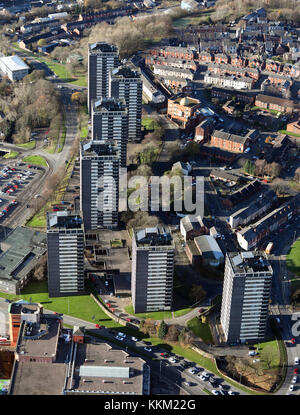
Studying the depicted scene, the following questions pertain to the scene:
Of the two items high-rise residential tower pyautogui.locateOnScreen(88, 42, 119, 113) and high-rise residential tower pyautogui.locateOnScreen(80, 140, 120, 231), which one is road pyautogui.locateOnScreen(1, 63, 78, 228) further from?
high-rise residential tower pyautogui.locateOnScreen(80, 140, 120, 231)

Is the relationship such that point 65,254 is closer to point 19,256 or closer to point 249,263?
point 19,256

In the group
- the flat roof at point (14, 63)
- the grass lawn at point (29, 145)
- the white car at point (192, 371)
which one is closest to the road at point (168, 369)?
the white car at point (192, 371)

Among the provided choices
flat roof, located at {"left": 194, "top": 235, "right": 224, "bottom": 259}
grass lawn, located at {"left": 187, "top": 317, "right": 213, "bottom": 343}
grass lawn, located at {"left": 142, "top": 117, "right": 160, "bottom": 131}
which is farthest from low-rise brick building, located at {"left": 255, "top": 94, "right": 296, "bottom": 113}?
grass lawn, located at {"left": 187, "top": 317, "right": 213, "bottom": 343}

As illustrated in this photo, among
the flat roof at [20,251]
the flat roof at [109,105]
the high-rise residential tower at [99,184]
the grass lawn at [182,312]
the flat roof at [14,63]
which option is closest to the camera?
the grass lawn at [182,312]

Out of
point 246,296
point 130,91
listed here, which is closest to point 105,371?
point 246,296

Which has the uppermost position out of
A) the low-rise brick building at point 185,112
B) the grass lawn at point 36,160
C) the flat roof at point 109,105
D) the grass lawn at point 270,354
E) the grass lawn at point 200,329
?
the flat roof at point 109,105

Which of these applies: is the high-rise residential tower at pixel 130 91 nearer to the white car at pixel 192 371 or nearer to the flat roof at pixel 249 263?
the flat roof at pixel 249 263
